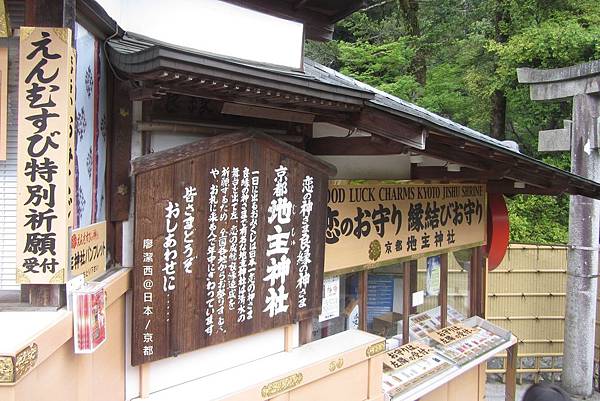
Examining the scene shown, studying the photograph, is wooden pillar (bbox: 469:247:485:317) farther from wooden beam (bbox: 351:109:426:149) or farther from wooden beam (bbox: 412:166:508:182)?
wooden beam (bbox: 351:109:426:149)

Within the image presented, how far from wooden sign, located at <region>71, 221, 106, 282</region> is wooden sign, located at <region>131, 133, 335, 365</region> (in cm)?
26

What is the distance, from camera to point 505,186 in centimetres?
892

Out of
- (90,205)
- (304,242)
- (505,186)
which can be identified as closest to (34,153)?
(90,205)

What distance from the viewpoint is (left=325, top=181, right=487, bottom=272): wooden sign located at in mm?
5762

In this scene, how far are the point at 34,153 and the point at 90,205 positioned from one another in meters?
0.68

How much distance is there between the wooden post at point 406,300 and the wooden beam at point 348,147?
2.25 metres

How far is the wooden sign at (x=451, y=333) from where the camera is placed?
25.6 feet

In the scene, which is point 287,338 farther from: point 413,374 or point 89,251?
point 89,251

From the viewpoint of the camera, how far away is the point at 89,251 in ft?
11.1

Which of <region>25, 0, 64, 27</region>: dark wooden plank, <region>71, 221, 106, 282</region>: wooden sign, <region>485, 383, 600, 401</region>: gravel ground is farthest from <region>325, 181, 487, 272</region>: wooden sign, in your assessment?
<region>485, 383, 600, 401</region>: gravel ground

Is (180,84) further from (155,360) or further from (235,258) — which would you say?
(155,360)

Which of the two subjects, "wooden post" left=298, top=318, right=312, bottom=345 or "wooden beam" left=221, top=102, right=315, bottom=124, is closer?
"wooden beam" left=221, top=102, right=315, bottom=124

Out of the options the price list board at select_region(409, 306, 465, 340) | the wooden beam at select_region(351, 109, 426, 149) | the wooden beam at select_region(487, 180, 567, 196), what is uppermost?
the wooden beam at select_region(351, 109, 426, 149)

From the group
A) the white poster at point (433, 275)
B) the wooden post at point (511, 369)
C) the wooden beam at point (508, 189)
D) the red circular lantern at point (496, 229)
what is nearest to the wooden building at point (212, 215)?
the white poster at point (433, 275)
